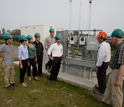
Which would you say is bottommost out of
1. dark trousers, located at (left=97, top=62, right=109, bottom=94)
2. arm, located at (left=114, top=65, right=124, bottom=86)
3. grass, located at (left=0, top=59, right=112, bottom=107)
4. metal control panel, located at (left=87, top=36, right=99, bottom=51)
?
grass, located at (left=0, top=59, right=112, bottom=107)

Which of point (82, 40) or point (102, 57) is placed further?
point (82, 40)

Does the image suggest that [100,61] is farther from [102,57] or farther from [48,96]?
[48,96]

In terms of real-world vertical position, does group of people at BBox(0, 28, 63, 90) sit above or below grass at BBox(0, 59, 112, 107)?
above

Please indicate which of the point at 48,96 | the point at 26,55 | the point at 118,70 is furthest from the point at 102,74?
the point at 26,55

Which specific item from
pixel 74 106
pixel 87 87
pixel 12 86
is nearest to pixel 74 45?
pixel 87 87

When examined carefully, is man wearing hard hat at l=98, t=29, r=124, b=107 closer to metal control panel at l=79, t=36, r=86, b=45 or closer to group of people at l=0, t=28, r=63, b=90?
metal control panel at l=79, t=36, r=86, b=45

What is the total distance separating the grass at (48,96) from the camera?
260 centimetres

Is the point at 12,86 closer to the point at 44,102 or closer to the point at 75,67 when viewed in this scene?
the point at 44,102

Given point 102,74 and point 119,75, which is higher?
point 119,75

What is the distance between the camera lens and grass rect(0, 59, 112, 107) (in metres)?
2.60

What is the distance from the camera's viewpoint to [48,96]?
295 cm

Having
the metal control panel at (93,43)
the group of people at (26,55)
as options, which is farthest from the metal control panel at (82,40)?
the group of people at (26,55)

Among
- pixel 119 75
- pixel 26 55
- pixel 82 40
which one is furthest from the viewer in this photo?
pixel 82 40

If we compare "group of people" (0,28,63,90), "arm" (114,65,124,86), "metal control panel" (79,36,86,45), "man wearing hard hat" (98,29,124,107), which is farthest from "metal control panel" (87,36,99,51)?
"arm" (114,65,124,86)
